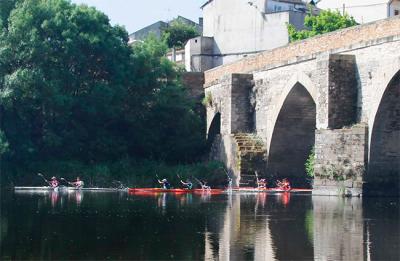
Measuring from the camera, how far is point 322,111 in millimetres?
30094

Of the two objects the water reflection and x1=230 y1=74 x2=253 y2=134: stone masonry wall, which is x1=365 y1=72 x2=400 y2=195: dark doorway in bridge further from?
x1=230 y1=74 x2=253 y2=134: stone masonry wall

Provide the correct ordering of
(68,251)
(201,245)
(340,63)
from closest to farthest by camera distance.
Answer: (68,251)
(201,245)
(340,63)

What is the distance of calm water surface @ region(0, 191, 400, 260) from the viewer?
56.6ft

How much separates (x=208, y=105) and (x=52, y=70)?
7988mm

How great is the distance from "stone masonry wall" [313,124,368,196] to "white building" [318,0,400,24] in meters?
24.2

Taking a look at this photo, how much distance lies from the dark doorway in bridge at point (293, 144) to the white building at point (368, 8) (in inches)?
722

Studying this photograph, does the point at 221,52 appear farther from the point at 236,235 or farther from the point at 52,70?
the point at 236,235

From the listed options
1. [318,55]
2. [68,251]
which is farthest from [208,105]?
[68,251]

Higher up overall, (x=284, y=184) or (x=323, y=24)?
(x=323, y=24)

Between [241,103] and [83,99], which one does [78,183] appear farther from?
[241,103]

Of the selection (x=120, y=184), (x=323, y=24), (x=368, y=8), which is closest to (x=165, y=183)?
(x=120, y=184)

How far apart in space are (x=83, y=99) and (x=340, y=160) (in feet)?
43.5

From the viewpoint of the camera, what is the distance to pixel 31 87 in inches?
1442

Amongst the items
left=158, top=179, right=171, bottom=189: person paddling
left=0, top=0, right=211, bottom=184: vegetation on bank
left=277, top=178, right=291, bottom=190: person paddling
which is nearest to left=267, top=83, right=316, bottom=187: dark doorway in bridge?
left=277, top=178, right=291, bottom=190: person paddling
